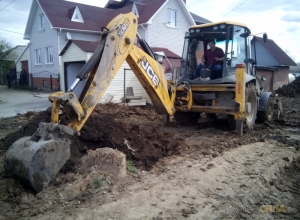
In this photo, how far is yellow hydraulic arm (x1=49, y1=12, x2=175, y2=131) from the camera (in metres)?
4.34

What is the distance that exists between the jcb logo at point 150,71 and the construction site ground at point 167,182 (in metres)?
1.08

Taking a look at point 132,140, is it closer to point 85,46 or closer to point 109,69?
point 109,69

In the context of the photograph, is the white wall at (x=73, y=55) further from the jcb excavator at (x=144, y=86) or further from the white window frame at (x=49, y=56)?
the white window frame at (x=49, y=56)

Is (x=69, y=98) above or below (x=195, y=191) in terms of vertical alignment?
above

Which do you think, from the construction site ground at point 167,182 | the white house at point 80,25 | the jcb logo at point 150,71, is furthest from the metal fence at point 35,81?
the jcb logo at point 150,71

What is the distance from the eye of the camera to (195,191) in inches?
161

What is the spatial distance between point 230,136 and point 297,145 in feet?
5.08

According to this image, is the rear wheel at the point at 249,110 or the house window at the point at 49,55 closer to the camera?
the rear wheel at the point at 249,110

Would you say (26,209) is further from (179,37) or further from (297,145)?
(179,37)

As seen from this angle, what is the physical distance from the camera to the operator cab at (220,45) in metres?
7.31

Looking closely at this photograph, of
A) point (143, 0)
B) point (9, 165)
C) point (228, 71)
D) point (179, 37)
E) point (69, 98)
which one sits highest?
point (143, 0)

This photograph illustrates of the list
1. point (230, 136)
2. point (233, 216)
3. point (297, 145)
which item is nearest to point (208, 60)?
point (230, 136)

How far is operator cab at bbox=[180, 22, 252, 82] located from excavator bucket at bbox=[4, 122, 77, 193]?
4.52m

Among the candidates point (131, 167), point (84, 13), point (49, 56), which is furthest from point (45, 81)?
point (131, 167)
